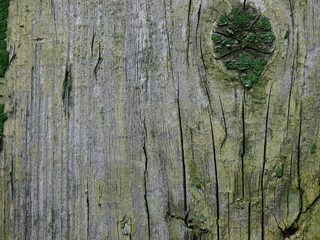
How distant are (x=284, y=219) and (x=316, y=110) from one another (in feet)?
1.83

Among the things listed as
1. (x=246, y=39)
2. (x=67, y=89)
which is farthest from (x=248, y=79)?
(x=67, y=89)

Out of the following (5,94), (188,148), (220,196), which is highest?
(5,94)

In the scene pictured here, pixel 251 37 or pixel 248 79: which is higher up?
pixel 251 37

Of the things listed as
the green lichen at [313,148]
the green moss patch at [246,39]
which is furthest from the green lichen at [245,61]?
the green lichen at [313,148]

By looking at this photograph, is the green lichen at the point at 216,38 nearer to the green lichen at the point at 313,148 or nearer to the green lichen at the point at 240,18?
the green lichen at the point at 240,18

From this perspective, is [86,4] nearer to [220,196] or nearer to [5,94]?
[5,94]

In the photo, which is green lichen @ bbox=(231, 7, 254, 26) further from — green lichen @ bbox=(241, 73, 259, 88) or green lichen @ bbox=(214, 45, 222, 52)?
green lichen @ bbox=(241, 73, 259, 88)

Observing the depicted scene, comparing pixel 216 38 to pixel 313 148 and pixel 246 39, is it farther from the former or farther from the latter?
pixel 313 148

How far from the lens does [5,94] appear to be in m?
1.59

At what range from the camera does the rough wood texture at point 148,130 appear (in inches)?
60.6

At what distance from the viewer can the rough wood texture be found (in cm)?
154

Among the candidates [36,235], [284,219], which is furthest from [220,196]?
[36,235]

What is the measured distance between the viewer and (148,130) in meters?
1.57

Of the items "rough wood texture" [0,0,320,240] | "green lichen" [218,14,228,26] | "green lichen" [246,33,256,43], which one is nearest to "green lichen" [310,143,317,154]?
"rough wood texture" [0,0,320,240]
